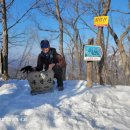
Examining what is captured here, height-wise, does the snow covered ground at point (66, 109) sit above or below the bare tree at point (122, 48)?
below

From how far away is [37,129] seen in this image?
194 inches

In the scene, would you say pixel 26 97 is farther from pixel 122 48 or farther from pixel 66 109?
pixel 122 48

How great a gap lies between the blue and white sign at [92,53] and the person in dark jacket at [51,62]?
64 centimetres

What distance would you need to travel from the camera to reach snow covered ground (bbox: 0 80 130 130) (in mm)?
5162

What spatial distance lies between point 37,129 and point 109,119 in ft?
4.86

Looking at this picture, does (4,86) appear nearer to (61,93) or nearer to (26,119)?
(61,93)

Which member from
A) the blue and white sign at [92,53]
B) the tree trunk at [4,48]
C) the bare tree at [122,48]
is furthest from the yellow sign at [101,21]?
the bare tree at [122,48]

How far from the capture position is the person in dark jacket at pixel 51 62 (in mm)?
7998

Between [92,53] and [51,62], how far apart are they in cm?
111

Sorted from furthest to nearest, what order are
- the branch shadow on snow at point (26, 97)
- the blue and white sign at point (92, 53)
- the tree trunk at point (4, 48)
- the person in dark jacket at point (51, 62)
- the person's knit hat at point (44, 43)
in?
the tree trunk at point (4, 48) < the blue and white sign at point (92, 53) < the person in dark jacket at point (51, 62) < the person's knit hat at point (44, 43) < the branch shadow on snow at point (26, 97)

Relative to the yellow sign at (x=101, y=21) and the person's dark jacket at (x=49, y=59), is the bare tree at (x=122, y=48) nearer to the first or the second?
the yellow sign at (x=101, y=21)

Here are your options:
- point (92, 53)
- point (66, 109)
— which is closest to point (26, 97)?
point (66, 109)

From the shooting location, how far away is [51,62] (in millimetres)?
8195

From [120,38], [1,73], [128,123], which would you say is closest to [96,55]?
[128,123]
